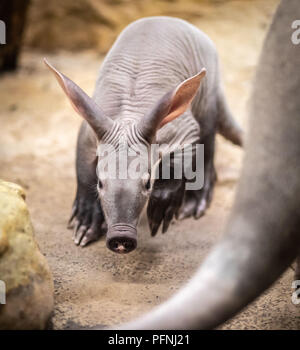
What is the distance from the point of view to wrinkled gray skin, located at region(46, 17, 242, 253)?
3.33 meters

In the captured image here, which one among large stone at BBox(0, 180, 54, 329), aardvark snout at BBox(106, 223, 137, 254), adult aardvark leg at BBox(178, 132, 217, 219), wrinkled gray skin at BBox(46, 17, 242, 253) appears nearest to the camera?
large stone at BBox(0, 180, 54, 329)

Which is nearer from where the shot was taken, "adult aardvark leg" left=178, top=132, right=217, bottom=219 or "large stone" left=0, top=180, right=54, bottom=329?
"large stone" left=0, top=180, right=54, bottom=329

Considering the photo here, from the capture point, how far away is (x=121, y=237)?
3182 mm

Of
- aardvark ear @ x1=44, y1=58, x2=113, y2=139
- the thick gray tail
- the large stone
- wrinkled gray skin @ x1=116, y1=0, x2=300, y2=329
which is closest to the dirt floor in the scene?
the large stone

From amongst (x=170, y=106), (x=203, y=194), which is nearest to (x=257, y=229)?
(x=170, y=106)

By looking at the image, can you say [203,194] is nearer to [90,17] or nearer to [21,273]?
[21,273]

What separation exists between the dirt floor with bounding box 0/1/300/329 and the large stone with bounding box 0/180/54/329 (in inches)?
9.0

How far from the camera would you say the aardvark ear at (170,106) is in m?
3.35

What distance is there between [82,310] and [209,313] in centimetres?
160

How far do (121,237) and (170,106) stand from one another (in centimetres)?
97

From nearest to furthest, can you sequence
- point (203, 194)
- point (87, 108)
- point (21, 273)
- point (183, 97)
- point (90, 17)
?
point (21, 273) < point (87, 108) < point (183, 97) < point (203, 194) < point (90, 17)

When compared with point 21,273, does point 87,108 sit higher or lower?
higher

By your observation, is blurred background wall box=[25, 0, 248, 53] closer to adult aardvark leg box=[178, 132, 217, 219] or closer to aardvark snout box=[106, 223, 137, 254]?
adult aardvark leg box=[178, 132, 217, 219]

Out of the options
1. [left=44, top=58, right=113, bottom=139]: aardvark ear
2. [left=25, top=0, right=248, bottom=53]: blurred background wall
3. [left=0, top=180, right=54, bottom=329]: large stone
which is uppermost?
[left=25, top=0, right=248, bottom=53]: blurred background wall
